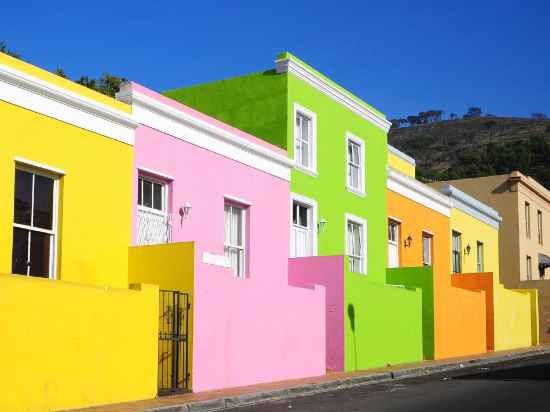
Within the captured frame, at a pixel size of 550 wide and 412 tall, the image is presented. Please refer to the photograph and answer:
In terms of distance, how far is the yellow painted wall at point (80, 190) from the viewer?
13109mm

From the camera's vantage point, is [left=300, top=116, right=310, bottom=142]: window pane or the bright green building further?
[left=300, top=116, right=310, bottom=142]: window pane

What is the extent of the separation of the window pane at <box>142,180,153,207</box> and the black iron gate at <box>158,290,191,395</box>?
8.38ft

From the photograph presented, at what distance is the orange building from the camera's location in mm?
25078

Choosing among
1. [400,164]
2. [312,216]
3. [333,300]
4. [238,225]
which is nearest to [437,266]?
[400,164]

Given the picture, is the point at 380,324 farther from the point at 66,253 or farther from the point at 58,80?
the point at 58,80

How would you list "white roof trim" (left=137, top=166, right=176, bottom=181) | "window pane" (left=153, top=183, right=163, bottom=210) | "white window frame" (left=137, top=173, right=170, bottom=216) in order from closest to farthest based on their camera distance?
"white roof trim" (left=137, top=166, right=176, bottom=181) → "white window frame" (left=137, top=173, right=170, bottom=216) → "window pane" (left=153, top=183, right=163, bottom=210)

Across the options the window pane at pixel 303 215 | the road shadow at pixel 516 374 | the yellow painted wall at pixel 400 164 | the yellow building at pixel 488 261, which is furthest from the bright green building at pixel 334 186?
the yellow building at pixel 488 261

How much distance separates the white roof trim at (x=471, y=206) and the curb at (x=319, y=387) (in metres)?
7.86

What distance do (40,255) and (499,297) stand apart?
20.1m

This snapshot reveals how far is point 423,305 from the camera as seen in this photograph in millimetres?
24703

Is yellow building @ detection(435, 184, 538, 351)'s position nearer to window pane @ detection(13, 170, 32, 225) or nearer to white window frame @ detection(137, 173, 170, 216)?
white window frame @ detection(137, 173, 170, 216)

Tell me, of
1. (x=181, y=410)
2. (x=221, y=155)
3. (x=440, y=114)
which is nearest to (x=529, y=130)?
(x=440, y=114)

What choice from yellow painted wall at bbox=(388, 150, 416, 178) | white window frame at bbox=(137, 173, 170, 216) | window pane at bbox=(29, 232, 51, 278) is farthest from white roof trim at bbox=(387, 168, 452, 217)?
window pane at bbox=(29, 232, 51, 278)

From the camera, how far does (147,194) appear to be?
16.5m
